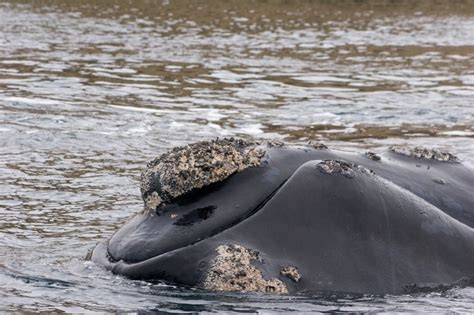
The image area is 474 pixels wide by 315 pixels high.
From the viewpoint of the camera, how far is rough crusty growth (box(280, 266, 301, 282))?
20.4ft

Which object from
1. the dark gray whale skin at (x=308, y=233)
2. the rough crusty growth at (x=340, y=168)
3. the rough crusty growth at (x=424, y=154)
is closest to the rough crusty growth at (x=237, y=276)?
the dark gray whale skin at (x=308, y=233)

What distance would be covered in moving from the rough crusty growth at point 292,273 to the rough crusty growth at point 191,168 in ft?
2.57

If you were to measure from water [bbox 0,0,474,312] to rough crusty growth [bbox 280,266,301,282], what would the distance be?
16 cm

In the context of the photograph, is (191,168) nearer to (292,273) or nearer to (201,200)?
(201,200)

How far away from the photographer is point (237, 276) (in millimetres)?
6219

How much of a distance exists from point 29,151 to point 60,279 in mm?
5648

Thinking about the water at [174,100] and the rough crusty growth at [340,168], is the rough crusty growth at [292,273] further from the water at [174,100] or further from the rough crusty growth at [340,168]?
the rough crusty growth at [340,168]

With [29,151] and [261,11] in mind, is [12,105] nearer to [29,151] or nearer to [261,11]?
[29,151]

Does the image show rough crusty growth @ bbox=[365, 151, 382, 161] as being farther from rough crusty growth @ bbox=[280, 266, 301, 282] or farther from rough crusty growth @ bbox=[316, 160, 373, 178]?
rough crusty growth @ bbox=[280, 266, 301, 282]

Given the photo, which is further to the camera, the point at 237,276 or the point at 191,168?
the point at 191,168

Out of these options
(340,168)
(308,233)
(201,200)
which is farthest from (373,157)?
(201,200)

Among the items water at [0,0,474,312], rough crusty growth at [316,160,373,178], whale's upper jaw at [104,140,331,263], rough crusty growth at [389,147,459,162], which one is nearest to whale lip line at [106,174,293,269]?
whale's upper jaw at [104,140,331,263]

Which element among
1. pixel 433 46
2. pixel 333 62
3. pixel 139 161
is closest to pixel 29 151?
pixel 139 161

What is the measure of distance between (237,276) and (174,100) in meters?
11.4
